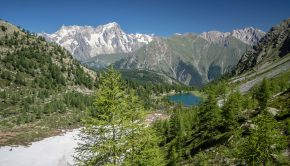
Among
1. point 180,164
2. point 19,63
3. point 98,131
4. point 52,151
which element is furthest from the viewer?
point 19,63

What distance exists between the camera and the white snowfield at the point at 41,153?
77781 mm

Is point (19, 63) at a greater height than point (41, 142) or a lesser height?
greater

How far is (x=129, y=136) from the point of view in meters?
23.4

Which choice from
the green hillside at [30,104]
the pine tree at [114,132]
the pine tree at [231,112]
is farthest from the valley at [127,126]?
the green hillside at [30,104]

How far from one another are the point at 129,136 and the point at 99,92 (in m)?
4.04

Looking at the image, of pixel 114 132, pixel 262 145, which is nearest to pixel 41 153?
pixel 114 132

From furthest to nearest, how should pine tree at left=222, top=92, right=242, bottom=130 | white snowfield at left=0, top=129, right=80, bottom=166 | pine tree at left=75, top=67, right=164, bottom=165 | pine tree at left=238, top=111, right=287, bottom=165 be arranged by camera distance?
white snowfield at left=0, top=129, right=80, bottom=166 → pine tree at left=222, top=92, right=242, bottom=130 → pine tree at left=238, top=111, right=287, bottom=165 → pine tree at left=75, top=67, right=164, bottom=165

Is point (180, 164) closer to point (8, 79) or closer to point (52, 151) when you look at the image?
point (52, 151)

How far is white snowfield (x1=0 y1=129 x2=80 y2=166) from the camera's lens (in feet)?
255

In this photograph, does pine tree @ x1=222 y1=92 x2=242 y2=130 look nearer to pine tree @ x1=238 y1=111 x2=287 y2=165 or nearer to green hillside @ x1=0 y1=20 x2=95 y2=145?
pine tree @ x1=238 y1=111 x2=287 y2=165

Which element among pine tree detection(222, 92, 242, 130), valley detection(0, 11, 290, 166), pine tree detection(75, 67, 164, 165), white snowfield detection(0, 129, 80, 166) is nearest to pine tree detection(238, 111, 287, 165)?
valley detection(0, 11, 290, 166)

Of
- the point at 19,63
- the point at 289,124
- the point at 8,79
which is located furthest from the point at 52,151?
the point at 19,63

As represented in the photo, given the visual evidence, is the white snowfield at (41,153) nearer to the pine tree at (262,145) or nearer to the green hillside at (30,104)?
the green hillside at (30,104)

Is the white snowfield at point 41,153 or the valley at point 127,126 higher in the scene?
the valley at point 127,126
